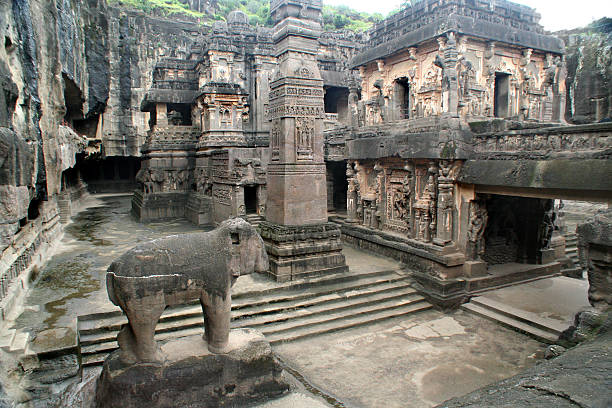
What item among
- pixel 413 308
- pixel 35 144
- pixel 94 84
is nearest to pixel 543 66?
pixel 413 308

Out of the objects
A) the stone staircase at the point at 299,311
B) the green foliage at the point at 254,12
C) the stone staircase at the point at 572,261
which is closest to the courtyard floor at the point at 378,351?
the stone staircase at the point at 299,311

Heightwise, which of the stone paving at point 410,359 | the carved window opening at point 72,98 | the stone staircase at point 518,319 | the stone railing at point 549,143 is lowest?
the stone paving at point 410,359

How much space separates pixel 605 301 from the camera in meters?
5.25

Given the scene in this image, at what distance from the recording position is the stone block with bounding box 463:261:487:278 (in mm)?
9414

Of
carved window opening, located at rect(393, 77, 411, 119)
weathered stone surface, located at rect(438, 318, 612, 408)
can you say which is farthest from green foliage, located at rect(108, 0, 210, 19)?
weathered stone surface, located at rect(438, 318, 612, 408)

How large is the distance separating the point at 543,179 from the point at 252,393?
6.26m

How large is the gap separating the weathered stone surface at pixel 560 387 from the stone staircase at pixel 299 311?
172 inches

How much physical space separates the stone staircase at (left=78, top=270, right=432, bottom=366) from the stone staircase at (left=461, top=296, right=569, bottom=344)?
1.11 m

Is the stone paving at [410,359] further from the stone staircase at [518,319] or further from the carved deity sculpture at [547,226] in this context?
the carved deity sculpture at [547,226]

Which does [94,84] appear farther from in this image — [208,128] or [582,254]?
[582,254]

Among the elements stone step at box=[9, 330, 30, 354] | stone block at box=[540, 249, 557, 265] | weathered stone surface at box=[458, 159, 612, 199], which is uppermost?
weathered stone surface at box=[458, 159, 612, 199]

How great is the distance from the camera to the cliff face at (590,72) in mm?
15161

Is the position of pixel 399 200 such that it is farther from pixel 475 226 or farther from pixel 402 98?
pixel 402 98

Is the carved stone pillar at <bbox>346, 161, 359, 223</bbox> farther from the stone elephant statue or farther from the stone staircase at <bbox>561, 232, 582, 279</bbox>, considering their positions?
the stone elephant statue
